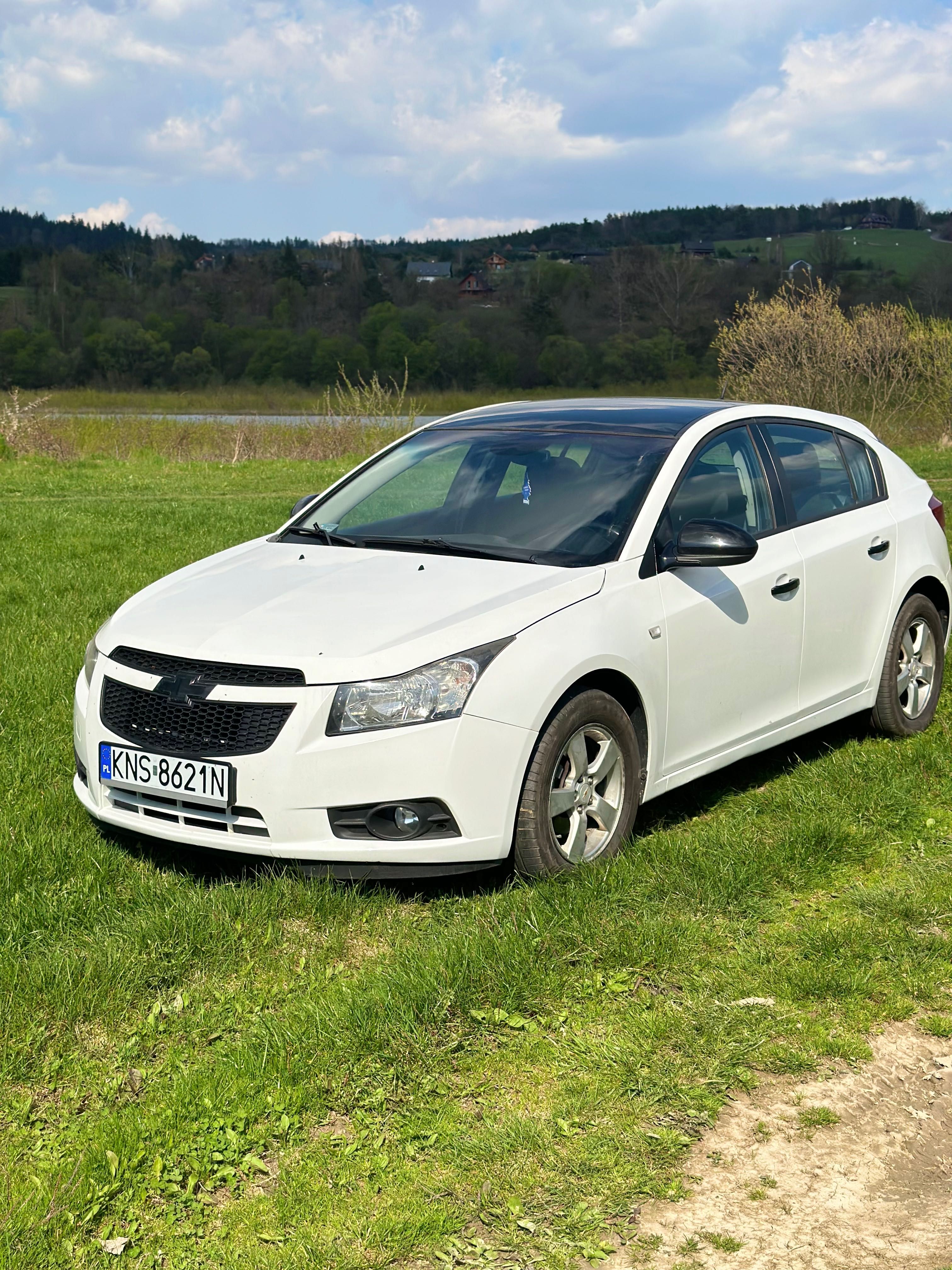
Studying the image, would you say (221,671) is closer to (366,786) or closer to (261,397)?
(366,786)

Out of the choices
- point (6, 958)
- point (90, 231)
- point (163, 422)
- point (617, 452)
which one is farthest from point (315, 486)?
point (90, 231)

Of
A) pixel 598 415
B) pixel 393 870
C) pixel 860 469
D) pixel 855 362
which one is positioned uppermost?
pixel 855 362

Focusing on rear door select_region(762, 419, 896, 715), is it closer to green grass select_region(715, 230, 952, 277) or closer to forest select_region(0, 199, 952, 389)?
forest select_region(0, 199, 952, 389)

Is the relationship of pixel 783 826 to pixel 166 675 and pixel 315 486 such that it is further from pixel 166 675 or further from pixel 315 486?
pixel 315 486

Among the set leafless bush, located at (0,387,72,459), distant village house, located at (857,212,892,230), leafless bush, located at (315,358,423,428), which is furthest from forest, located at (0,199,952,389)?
leafless bush, located at (0,387,72,459)

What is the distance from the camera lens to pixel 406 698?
4258mm

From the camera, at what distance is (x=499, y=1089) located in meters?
3.37

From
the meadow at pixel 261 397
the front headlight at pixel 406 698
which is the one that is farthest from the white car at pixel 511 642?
the meadow at pixel 261 397

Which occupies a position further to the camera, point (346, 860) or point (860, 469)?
point (860, 469)

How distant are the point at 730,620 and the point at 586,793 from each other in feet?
3.43

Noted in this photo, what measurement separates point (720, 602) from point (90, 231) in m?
132

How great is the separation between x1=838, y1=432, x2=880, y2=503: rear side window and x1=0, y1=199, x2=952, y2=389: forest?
7134 centimetres

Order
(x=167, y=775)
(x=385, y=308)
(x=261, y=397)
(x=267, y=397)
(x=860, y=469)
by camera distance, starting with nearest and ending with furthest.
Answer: (x=167, y=775) → (x=860, y=469) → (x=267, y=397) → (x=261, y=397) → (x=385, y=308)

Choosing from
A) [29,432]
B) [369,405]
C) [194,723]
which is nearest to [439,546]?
[194,723]
